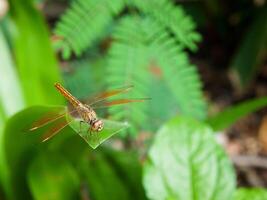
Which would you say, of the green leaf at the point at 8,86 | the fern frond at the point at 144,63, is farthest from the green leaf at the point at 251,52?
the green leaf at the point at 8,86

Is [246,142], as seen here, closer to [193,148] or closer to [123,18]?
[123,18]

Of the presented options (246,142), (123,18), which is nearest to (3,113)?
(123,18)

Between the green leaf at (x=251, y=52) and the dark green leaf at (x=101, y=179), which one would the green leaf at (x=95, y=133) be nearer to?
the dark green leaf at (x=101, y=179)

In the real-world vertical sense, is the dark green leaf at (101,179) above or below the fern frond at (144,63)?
below

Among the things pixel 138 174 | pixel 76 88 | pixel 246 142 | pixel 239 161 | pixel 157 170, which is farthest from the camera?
pixel 246 142

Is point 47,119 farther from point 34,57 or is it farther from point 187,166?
point 34,57

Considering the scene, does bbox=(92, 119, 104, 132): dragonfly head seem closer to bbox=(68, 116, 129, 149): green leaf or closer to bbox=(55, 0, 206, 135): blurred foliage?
bbox=(68, 116, 129, 149): green leaf
